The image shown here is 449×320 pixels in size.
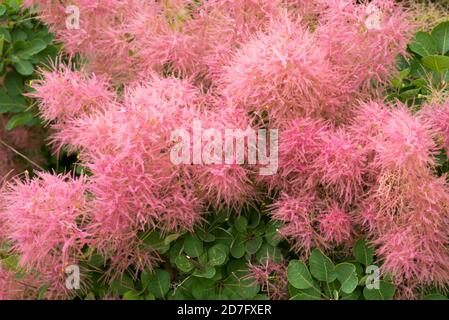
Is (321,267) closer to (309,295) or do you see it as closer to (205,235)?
(309,295)

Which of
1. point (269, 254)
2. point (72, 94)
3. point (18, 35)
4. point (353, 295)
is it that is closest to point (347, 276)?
point (353, 295)

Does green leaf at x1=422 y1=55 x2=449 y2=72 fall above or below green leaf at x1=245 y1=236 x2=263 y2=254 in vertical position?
above

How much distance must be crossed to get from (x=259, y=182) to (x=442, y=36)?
1.78 ft

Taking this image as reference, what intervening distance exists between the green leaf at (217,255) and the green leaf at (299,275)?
0.14m

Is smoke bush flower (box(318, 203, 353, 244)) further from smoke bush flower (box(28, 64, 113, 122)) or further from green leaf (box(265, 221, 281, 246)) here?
smoke bush flower (box(28, 64, 113, 122))

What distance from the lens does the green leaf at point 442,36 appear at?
1.34 meters

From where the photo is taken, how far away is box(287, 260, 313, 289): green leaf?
1.17 metres

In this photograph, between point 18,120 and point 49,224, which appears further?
point 18,120

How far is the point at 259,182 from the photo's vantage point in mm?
1267

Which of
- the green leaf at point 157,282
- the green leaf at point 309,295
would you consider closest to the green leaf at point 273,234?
the green leaf at point 309,295

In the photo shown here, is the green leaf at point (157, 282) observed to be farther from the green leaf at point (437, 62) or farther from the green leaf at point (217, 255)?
the green leaf at point (437, 62)

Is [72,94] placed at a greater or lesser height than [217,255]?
greater

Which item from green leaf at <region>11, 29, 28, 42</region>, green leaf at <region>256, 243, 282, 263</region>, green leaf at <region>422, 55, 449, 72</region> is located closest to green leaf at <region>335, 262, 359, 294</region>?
green leaf at <region>256, 243, 282, 263</region>

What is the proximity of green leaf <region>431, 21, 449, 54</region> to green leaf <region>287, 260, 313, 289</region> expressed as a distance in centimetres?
59
